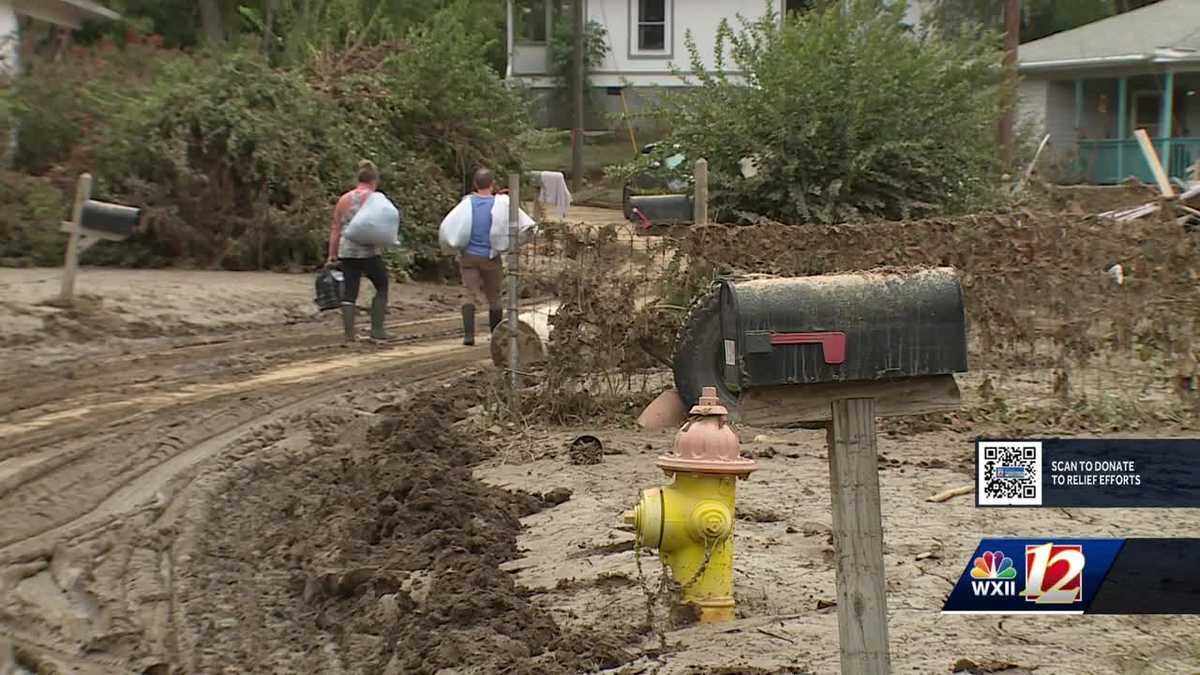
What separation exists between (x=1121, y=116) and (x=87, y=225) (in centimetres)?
2518

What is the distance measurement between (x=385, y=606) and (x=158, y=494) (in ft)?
8.78

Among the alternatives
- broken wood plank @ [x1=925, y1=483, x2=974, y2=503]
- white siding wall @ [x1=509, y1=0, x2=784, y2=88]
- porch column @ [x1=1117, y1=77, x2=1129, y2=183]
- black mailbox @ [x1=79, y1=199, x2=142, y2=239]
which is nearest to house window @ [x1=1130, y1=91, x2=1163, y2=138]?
porch column @ [x1=1117, y1=77, x2=1129, y2=183]

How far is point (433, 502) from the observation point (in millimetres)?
8695

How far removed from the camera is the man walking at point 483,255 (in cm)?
1430

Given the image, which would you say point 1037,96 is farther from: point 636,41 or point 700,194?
point 700,194

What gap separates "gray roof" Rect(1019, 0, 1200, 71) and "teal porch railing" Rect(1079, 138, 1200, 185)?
1.71 m

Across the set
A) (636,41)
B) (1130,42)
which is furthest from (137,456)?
(636,41)

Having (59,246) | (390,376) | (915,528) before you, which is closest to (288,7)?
(59,246)

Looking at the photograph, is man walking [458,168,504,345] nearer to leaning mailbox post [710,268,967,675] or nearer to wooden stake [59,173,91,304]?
wooden stake [59,173,91,304]

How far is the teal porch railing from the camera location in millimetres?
31672

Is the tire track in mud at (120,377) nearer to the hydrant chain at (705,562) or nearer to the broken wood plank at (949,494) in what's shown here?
the hydrant chain at (705,562)

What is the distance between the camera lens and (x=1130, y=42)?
3356 cm

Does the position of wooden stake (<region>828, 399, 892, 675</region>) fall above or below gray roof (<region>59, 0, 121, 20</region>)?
below

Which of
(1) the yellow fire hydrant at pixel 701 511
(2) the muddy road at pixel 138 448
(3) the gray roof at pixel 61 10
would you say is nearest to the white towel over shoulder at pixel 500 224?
(2) the muddy road at pixel 138 448
